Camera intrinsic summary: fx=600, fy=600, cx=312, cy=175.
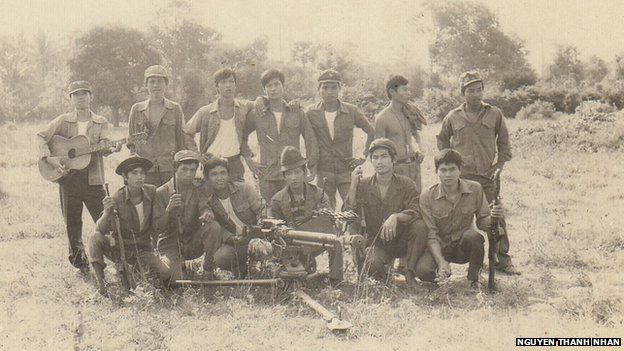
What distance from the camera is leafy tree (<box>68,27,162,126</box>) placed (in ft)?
112

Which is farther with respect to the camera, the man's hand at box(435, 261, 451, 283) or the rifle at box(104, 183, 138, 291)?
the rifle at box(104, 183, 138, 291)

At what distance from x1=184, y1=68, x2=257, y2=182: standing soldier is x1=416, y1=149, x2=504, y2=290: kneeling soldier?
2200 millimetres

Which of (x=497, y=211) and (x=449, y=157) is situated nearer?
(x=497, y=211)

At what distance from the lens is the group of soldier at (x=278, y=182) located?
600cm

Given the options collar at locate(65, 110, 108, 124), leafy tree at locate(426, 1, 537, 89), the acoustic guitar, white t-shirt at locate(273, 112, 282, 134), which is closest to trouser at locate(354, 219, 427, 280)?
white t-shirt at locate(273, 112, 282, 134)

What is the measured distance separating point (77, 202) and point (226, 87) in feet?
7.18

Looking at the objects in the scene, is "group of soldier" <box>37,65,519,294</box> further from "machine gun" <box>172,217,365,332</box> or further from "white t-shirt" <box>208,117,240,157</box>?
"machine gun" <box>172,217,365,332</box>

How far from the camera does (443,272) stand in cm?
554

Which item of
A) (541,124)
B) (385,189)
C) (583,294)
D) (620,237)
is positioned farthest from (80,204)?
(541,124)

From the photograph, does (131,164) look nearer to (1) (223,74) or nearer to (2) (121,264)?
(2) (121,264)

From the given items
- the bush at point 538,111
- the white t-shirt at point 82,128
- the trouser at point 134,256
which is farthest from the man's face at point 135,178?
the bush at point 538,111

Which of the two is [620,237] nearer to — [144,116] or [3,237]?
[144,116]

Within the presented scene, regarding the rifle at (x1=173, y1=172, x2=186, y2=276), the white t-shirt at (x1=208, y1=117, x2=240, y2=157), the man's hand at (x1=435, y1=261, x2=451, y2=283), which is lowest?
the man's hand at (x1=435, y1=261, x2=451, y2=283)

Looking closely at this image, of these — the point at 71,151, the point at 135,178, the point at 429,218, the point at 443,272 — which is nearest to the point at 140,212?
the point at 135,178
